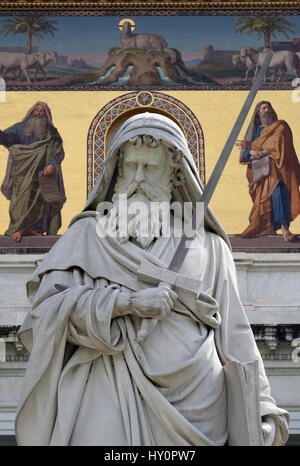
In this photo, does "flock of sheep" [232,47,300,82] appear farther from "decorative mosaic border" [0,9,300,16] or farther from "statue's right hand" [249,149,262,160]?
"statue's right hand" [249,149,262,160]

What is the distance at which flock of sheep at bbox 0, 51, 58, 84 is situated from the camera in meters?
13.6

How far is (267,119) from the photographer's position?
1304 cm

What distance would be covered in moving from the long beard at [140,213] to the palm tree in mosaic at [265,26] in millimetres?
10106

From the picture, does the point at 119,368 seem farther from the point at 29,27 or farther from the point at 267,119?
the point at 29,27

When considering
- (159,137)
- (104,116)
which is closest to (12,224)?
(104,116)

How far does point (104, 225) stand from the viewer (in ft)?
12.6

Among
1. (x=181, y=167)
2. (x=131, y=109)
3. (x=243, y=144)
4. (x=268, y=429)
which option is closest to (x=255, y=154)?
(x=243, y=144)

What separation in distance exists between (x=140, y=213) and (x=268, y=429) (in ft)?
2.93

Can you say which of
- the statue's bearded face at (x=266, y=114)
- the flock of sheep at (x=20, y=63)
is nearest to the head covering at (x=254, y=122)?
the statue's bearded face at (x=266, y=114)

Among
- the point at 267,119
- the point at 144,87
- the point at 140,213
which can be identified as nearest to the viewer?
the point at 140,213

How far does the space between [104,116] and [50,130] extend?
0.65 m

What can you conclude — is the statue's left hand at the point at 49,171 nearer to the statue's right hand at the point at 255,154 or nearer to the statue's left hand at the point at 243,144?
the statue's left hand at the point at 243,144

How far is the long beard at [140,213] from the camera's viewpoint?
149 inches

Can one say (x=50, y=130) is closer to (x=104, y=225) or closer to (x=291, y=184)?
(x=291, y=184)
